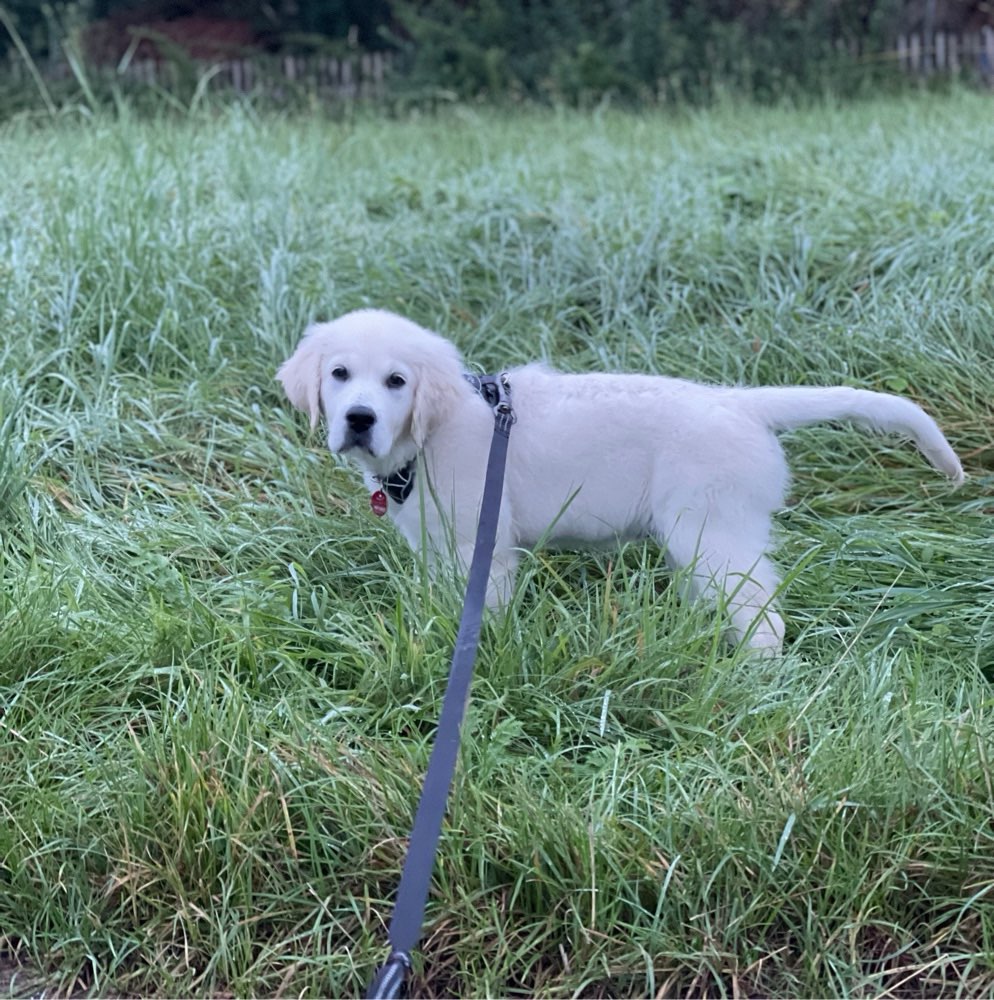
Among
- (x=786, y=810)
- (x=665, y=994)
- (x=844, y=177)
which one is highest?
(x=844, y=177)

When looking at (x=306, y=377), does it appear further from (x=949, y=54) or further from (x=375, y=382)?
(x=949, y=54)

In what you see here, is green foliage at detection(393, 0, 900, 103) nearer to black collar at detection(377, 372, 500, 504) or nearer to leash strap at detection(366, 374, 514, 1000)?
black collar at detection(377, 372, 500, 504)

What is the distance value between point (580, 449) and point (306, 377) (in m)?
0.83

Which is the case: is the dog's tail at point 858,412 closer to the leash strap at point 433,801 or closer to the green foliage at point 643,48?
the leash strap at point 433,801

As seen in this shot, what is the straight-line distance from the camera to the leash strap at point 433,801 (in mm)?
2094

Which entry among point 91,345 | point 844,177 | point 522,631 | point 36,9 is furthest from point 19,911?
point 36,9

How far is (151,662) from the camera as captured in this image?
3.01 meters

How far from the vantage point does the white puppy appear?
3230mm

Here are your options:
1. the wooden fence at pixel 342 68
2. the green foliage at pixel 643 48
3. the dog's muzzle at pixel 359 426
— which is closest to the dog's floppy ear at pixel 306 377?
the dog's muzzle at pixel 359 426

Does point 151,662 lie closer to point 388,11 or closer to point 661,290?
point 661,290

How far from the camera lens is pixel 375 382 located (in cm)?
323

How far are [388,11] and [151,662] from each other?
14.4m

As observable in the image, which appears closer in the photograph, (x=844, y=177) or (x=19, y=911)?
(x=19, y=911)

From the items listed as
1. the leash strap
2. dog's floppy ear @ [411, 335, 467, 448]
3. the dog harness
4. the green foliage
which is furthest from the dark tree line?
the leash strap
